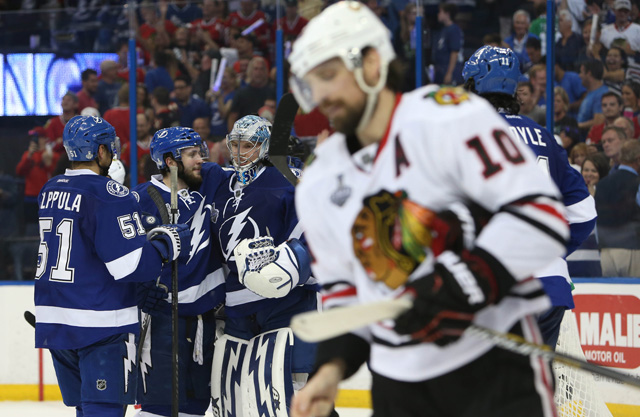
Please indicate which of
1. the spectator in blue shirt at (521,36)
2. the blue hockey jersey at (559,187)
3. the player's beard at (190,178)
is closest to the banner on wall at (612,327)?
the spectator in blue shirt at (521,36)

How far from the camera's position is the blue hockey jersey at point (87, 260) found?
346 centimetres

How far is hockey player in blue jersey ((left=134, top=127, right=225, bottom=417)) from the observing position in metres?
3.84

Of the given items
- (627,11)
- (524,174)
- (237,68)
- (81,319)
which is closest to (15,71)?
(237,68)

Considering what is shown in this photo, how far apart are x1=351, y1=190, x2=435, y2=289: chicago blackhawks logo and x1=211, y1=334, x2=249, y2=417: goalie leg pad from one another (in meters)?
2.10

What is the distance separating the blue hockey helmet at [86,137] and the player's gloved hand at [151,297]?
0.57m

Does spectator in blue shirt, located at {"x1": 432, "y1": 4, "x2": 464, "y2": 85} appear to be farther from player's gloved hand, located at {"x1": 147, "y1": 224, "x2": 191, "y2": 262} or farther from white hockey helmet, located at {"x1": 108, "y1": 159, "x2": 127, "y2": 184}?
player's gloved hand, located at {"x1": 147, "y1": 224, "x2": 191, "y2": 262}

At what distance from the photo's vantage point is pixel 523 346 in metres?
1.55

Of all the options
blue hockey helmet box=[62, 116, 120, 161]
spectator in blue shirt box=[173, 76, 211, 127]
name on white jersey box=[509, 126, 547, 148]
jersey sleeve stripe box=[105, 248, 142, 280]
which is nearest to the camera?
name on white jersey box=[509, 126, 547, 148]

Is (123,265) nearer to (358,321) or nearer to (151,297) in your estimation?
(151,297)

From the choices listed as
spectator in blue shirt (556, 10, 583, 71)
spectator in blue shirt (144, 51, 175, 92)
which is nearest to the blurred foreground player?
spectator in blue shirt (556, 10, 583, 71)

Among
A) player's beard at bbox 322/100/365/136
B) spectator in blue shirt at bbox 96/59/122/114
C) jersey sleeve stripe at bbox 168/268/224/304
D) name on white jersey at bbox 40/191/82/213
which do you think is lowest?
jersey sleeve stripe at bbox 168/268/224/304

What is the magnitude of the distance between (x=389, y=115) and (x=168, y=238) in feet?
6.86

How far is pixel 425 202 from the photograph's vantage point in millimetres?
1586

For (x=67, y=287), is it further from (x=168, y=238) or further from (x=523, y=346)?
(x=523, y=346)
